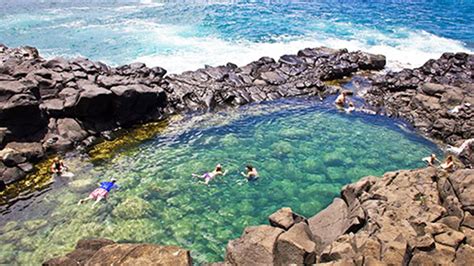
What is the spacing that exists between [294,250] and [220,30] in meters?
46.0

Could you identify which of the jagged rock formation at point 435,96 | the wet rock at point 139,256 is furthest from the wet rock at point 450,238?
the jagged rock formation at point 435,96

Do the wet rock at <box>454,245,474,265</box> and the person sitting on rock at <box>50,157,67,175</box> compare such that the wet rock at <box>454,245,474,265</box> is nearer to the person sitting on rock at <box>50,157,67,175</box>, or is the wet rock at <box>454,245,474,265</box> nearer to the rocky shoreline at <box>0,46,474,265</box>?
the rocky shoreline at <box>0,46,474,265</box>

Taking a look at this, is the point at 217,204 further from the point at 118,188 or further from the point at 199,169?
the point at 118,188

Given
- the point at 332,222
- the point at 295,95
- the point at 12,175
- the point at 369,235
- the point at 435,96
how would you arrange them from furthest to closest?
the point at 295,95 < the point at 435,96 < the point at 12,175 < the point at 332,222 < the point at 369,235

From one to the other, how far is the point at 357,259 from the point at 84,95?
18978 millimetres

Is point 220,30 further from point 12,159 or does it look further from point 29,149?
point 12,159

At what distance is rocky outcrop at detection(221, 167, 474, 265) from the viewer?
11094 mm

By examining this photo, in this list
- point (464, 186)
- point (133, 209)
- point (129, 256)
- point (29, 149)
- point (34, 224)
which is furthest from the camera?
point (29, 149)

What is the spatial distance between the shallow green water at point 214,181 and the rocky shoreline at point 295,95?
243 centimetres

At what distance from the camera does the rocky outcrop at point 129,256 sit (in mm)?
10875

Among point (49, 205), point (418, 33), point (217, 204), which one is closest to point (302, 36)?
point (418, 33)

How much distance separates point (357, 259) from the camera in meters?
11.1

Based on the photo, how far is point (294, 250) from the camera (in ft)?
39.7

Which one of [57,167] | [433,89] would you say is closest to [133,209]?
[57,167]
